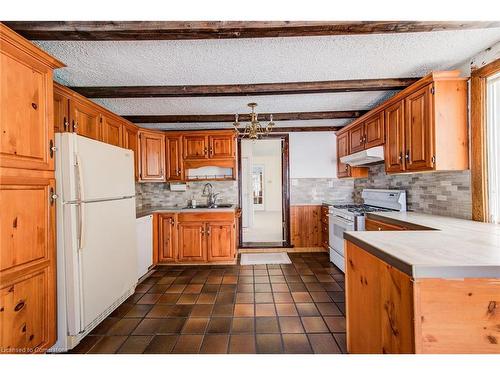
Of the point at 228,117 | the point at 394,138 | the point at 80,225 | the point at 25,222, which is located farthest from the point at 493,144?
the point at 25,222

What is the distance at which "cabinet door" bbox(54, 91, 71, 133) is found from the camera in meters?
2.18

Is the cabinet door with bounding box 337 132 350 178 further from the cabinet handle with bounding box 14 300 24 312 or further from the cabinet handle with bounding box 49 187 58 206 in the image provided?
the cabinet handle with bounding box 14 300 24 312

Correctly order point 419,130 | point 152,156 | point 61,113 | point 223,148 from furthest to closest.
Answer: point 223,148 < point 152,156 < point 419,130 < point 61,113

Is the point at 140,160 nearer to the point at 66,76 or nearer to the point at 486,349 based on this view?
the point at 66,76

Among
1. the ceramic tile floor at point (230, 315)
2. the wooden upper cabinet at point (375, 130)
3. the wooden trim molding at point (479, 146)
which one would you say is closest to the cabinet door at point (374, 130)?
the wooden upper cabinet at point (375, 130)

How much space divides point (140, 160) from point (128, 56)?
6.51 feet

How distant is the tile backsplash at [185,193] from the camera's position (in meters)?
4.59

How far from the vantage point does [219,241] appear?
12.6 ft

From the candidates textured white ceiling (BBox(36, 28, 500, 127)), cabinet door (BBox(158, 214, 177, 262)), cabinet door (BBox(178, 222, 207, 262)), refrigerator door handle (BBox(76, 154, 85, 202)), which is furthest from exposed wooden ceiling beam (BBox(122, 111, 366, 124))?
refrigerator door handle (BBox(76, 154, 85, 202))

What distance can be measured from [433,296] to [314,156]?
391 cm

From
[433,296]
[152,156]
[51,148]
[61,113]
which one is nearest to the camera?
[433,296]

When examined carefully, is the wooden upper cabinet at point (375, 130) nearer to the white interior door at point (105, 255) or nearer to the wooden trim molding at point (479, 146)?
the wooden trim molding at point (479, 146)

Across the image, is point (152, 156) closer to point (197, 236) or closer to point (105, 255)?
point (197, 236)
